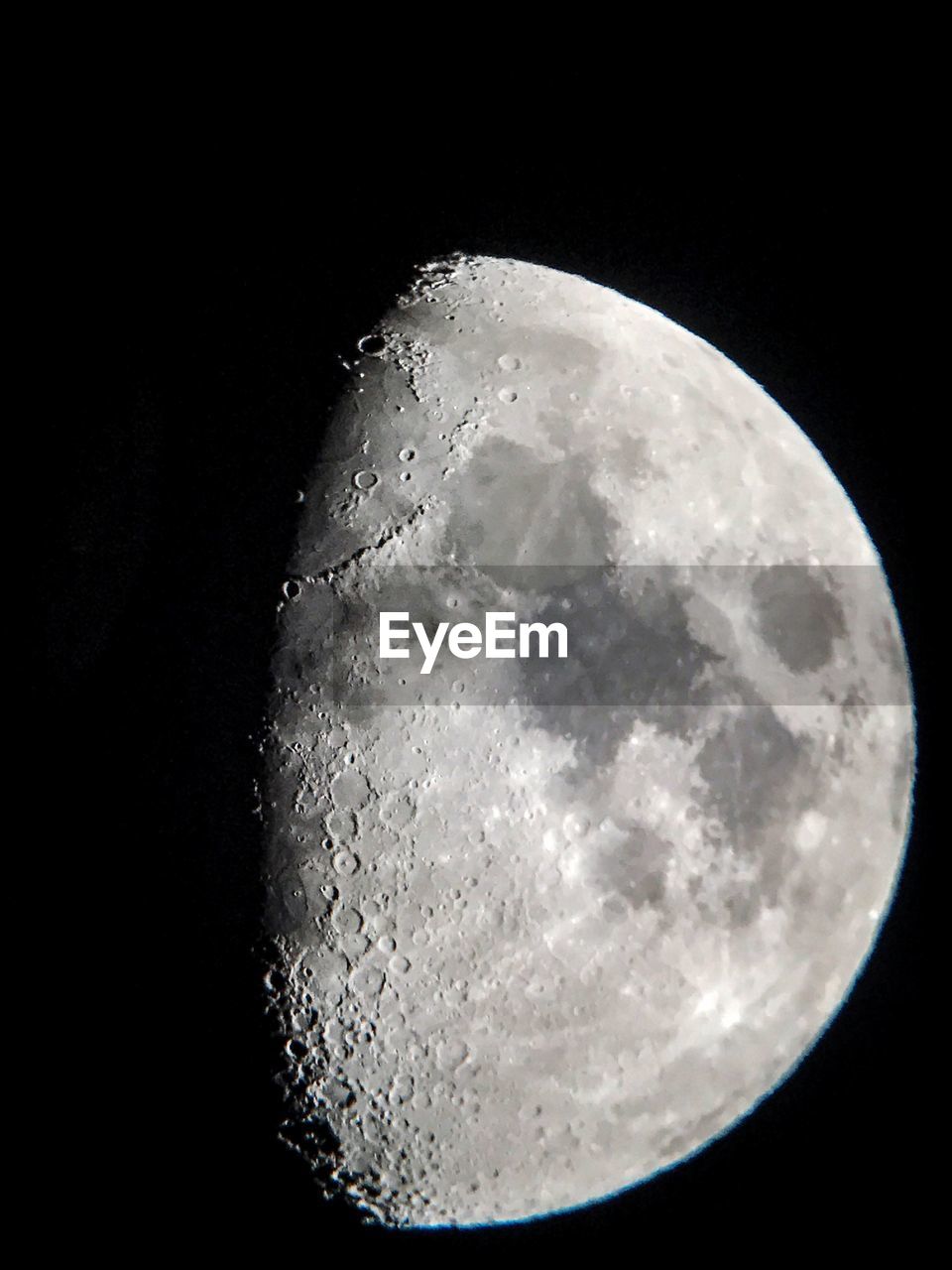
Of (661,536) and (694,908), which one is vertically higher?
(661,536)

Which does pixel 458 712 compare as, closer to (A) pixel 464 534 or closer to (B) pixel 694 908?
(A) pixel 464 534

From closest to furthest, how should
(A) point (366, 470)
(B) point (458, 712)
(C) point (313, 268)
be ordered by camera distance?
(B) point (458, 712)
(A) point (366, 470)
(C) point (313, 268)

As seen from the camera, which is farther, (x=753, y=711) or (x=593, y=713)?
(x=753, y=711)

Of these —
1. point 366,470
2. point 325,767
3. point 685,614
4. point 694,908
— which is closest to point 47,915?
point 325,767

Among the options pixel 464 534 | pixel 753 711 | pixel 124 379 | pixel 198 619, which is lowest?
pixel 753 711

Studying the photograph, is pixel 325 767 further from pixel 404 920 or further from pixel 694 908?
pixel 694 908

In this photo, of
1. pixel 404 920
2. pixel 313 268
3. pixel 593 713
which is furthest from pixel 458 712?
pixel 313 268

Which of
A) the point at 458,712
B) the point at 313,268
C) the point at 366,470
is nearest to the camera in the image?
the point at 458,712
